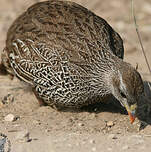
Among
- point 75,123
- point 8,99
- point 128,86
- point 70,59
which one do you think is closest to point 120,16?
point 8,99

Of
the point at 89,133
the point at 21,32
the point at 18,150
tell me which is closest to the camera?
the point at 18,150

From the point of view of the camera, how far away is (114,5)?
13.4 meters

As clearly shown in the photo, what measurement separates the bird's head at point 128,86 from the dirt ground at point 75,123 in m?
0.45

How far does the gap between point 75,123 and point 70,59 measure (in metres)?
1.01

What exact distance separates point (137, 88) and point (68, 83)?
116 centimetres

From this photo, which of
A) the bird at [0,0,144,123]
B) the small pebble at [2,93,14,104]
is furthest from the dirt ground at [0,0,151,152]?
the bird at [0,0,144,123]

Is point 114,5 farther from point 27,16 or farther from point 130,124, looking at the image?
point 130,124

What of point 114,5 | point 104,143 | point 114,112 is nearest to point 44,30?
point 114,112

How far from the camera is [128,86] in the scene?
24.3 feet

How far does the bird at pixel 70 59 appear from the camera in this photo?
26.1 ft

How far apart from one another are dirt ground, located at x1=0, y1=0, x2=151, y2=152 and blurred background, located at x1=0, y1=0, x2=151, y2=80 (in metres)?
0.02

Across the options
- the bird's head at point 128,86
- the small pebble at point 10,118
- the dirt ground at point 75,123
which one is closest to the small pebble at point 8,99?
the dirt ground at point 75,123

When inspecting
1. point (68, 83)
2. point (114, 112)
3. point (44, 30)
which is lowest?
point (114, 112)

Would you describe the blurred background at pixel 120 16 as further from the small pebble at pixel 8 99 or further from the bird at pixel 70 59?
the bird at pixel 70 59
